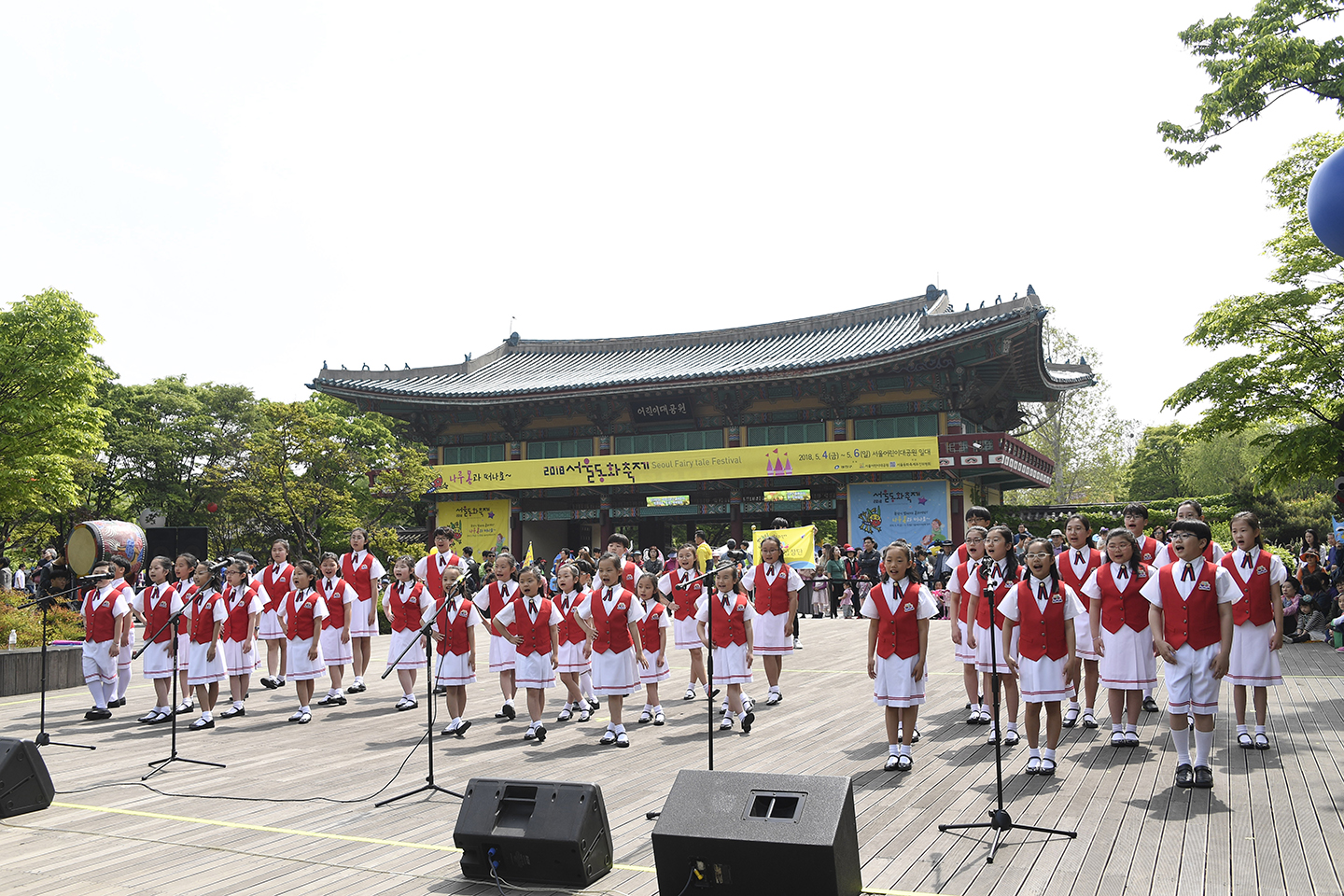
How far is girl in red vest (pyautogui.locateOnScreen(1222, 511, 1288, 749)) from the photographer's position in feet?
22.2

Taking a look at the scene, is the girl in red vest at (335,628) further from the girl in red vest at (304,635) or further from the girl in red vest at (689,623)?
the girl in red vest at (689,623)

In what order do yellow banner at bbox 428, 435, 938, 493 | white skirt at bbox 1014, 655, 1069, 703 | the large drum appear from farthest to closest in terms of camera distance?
yellow banner at bbox 428, 435, 938, 493, the large drum, white skirt at bbox 1014, 655, 1069, 703

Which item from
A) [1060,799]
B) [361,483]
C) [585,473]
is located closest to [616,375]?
[585,473]

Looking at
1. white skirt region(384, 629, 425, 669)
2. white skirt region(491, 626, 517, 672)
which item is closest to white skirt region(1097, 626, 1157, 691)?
white skirt region(491, 626, 517, 672)

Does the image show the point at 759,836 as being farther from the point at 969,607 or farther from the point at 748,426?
the point at 748,426

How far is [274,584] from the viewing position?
11.1 m

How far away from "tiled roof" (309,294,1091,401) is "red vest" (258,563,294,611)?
19.3 metres

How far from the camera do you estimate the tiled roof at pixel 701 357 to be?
27781mm

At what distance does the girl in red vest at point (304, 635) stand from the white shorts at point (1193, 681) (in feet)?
26.7

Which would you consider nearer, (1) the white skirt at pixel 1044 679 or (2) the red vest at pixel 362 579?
(1) the white skirt at pixel 1044 679

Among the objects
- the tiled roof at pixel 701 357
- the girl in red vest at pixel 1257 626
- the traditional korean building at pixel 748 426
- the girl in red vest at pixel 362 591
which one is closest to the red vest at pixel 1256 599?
the girl in red vest at pixel 1257 626

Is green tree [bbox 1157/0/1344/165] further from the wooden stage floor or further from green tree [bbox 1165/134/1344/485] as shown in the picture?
the wooden stage floor

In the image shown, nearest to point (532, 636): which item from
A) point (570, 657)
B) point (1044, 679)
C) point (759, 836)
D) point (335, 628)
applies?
point (570, 657)

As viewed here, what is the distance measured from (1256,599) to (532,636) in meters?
6.02
